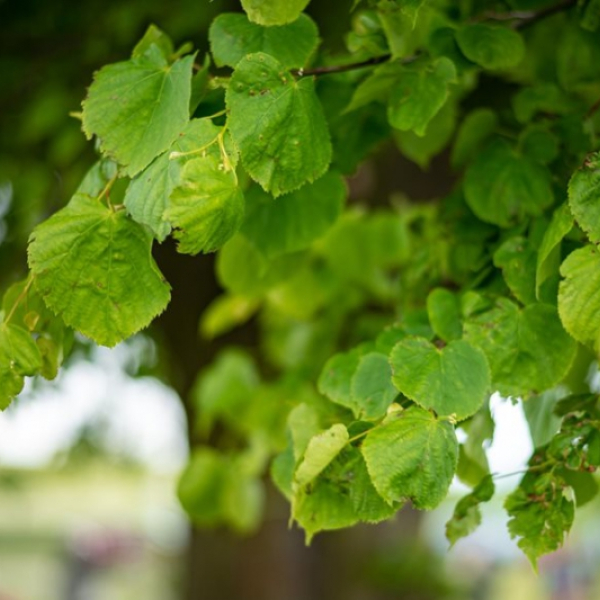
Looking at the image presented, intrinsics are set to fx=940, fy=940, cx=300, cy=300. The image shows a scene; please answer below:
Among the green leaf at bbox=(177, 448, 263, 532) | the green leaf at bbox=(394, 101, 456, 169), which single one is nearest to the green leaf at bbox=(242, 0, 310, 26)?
the green leaf at bbox=(394, 101, 456, 169)

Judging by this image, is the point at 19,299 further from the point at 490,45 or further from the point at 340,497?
the point at 490,45

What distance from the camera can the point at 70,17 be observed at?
9.18 ft

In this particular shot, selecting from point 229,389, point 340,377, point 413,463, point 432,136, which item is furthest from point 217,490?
point 413,463

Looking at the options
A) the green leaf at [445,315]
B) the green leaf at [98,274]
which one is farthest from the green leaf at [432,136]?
the green leaf at [98,274]

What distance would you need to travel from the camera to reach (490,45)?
1.08m

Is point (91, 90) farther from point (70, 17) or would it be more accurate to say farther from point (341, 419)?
point (70, 17)

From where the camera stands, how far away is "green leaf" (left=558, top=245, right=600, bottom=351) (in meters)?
0.82

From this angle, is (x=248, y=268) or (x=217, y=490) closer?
(x=248, y=268)

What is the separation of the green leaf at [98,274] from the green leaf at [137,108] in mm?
64

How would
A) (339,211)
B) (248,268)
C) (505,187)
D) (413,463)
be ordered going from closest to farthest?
(413,463) < (505,187) < (339,211) < (248,268)

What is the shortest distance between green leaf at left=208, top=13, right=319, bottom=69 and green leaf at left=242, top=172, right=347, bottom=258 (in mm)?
287

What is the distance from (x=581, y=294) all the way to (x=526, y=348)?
11 cm

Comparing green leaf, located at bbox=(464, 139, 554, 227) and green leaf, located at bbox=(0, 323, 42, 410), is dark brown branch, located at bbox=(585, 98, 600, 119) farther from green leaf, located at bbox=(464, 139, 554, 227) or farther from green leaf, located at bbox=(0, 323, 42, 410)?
green leaf, located at bbox=(0, 323, 42, 410)

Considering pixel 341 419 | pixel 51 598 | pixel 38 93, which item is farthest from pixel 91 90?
pixel 51 598
